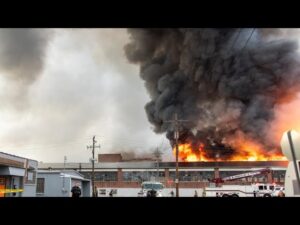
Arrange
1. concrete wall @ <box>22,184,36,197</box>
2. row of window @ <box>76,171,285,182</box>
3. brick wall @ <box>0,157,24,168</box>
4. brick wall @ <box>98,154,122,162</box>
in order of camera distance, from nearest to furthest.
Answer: brick wall @ <box>0,157,24,168</box> → concrete wall @ <box>22,184,36,197</box> → row of window @ <box>76,171,285,182</box> → brick wall @ <box>98,154,122,162</box>

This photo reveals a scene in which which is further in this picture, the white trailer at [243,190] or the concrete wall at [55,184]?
the concrete wall at [55,184]

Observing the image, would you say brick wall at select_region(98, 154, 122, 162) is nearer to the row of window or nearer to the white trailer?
the row of window

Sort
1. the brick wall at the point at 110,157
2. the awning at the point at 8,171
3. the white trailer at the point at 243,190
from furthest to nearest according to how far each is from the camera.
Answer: the brick wall at the point at 110,157 < the white trailer at the point at 243,190 < the awning at the point at 8,171

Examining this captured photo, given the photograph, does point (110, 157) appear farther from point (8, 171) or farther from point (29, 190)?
point (8, 171)

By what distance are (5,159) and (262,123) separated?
3147 cm

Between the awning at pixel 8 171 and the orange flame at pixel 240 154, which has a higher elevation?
the orange flame at pixel 240 154

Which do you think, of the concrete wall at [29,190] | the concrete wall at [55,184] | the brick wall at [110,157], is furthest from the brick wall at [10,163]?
the brick wall at [110,157]

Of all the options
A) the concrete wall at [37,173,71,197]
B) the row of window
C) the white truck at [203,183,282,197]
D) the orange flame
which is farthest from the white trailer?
the orange flame

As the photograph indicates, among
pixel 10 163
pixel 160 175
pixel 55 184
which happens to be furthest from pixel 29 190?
pixel 160 175

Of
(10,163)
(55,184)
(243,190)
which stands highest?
(10,163)

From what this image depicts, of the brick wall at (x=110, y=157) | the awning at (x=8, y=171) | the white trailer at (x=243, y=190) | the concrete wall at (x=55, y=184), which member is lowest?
the white trailer at (x=243, y=190)

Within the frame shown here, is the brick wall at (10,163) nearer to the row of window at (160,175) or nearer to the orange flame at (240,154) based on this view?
the row of window at (160,175)

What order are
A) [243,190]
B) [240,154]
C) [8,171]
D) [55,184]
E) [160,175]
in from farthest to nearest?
1. [240,154]
2. [160,175]
3. [55,184]
4. [243,190]
5. [8,171]
